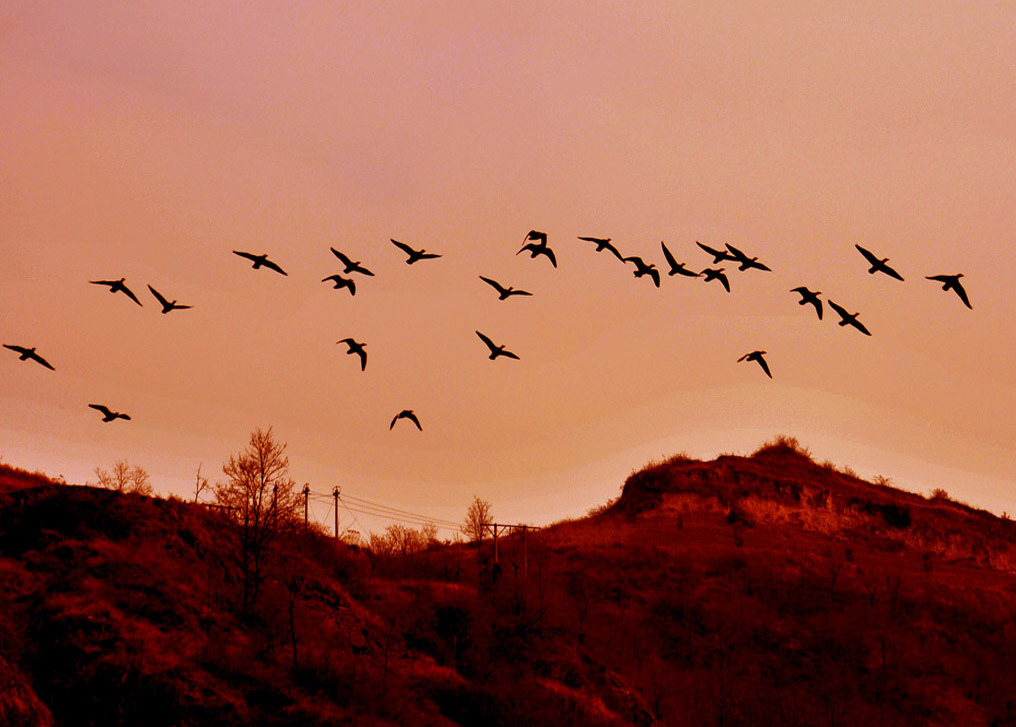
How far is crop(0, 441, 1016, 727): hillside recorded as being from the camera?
2662 cm

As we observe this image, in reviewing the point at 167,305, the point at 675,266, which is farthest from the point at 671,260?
the point at 167,305

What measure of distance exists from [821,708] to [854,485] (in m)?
46.2

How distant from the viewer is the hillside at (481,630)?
26625mm

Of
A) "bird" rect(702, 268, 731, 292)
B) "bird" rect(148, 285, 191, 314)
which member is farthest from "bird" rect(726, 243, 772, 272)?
"bird" rect(148, 285, 191, 314)

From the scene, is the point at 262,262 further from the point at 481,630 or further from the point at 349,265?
the point at 481,630

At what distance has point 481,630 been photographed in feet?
119

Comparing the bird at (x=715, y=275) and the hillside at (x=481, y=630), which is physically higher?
the bird at (x=715, y=275)

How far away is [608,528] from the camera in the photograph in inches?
2576

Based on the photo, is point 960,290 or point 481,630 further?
point 481,630

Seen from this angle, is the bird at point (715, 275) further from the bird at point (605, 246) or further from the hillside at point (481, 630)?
the hillside at point (481, 630)

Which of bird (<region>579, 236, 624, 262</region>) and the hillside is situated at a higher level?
bird (<region>579, 236, 624, 262</region>)

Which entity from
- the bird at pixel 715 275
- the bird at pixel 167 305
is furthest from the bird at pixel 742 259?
the bird at pixel 167 305

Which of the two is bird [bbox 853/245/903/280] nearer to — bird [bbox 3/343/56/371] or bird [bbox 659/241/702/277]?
bird [bbox 659/241/702/277]

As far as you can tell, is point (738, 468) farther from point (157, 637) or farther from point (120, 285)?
point (120, 285)
